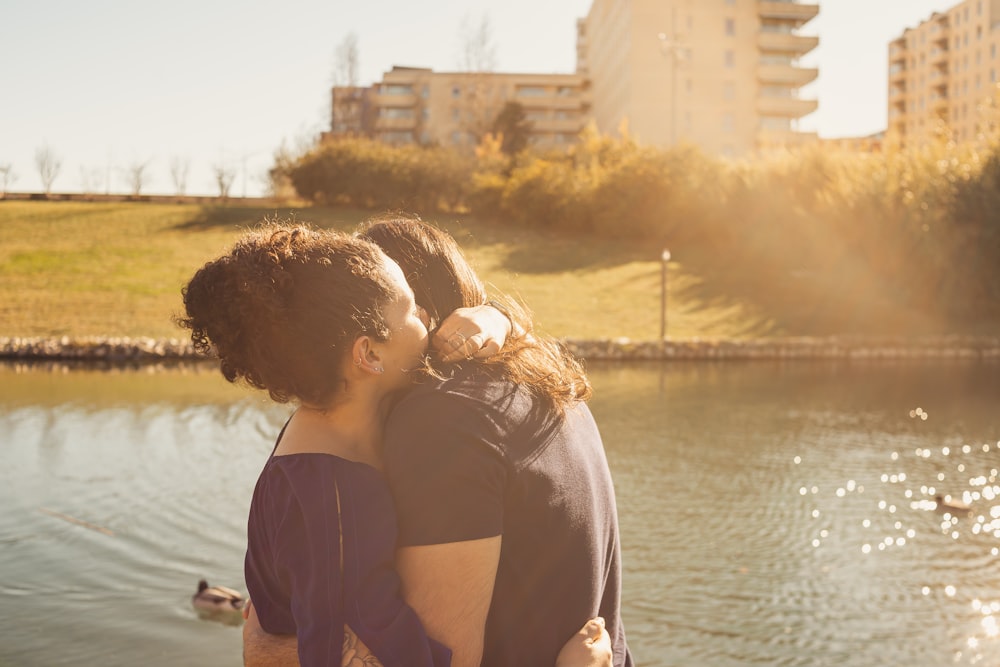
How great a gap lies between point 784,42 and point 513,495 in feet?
197

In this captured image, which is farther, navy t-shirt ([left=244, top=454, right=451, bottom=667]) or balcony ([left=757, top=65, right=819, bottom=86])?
balcony ([left=757, top=65, right=819, bottom=86])

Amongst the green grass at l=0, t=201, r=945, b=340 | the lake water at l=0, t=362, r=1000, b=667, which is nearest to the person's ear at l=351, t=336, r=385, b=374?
the lake water at l=0, t=362, r=1000, b=667

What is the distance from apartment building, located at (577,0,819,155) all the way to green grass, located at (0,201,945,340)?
2209 centimetres

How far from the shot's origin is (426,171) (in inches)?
1470

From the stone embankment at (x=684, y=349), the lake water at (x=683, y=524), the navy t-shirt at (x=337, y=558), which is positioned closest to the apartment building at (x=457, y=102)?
the stone embankment at (x=684, y=349)

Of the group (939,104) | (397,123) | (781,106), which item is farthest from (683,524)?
(939,104)

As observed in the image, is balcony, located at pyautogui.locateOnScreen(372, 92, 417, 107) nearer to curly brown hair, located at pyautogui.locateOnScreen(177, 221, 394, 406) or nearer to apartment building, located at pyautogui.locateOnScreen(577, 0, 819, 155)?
apartment building, located at pyautogui.locateOnScreen(577, 0, 819, 155)

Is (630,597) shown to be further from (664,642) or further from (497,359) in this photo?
(497,359)

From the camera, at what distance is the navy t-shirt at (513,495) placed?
132cm

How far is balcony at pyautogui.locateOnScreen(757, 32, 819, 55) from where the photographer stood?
55625 millimetres

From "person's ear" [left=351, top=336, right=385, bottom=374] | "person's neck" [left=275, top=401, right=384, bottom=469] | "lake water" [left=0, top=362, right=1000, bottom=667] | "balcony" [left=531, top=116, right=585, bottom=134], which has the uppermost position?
"balcony" [left=531, top=116, right=585, bottom=134]

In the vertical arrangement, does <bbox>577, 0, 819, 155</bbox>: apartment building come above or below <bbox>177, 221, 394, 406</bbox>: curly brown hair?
above

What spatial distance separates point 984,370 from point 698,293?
27.7 ft

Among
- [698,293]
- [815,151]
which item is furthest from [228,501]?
[815,151]
